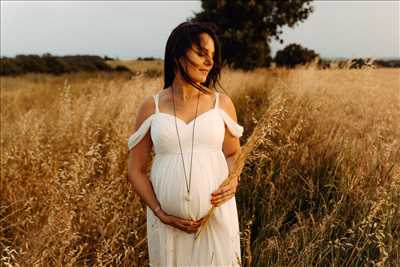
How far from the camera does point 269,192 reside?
3.41 meters

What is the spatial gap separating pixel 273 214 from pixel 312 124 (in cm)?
183

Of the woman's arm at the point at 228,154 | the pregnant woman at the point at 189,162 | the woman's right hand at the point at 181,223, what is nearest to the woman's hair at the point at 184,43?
the pregnant woman at the point at 189,162

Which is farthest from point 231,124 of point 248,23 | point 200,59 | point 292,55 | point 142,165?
point 292,55

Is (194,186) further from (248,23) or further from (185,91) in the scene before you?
(248,23)

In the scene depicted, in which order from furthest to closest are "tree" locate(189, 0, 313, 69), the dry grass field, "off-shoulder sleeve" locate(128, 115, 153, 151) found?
1. "tree" locate(189, 0, 313, 69)
2. the dry grass field
3. "off-shoulder sleeve" locate(128, 115, 153, 151)

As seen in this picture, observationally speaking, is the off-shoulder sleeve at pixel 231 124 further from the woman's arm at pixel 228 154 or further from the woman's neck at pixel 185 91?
the woman's neck at pixel 185 91

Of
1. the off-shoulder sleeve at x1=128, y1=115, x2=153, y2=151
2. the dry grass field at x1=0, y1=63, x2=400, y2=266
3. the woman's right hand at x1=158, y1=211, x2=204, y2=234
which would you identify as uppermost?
the off-shoulder sleeve at x1=128, y1=115, x2=153, y2=151

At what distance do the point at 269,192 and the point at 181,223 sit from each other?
164 cm

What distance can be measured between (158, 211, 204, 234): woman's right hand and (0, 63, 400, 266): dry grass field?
268mm

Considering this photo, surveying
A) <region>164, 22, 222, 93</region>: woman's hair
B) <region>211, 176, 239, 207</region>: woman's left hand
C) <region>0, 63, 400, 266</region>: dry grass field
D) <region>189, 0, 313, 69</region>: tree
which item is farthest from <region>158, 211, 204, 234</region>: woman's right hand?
<region>189, 0, 313, 69</region>: tree

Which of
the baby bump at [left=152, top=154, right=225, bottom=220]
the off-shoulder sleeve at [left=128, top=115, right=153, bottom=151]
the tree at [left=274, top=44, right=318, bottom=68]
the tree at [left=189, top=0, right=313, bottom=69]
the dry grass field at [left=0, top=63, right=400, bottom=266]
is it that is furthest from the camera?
the tree at [left=274, top=44, right=318, bottom=68]

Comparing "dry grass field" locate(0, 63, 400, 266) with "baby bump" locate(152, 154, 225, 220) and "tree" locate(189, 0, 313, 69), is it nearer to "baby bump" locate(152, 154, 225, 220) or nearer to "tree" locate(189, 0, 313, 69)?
"baby bump" locate(152, 154, 225, 220)

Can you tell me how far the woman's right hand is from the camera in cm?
189

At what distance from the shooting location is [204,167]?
191cm
